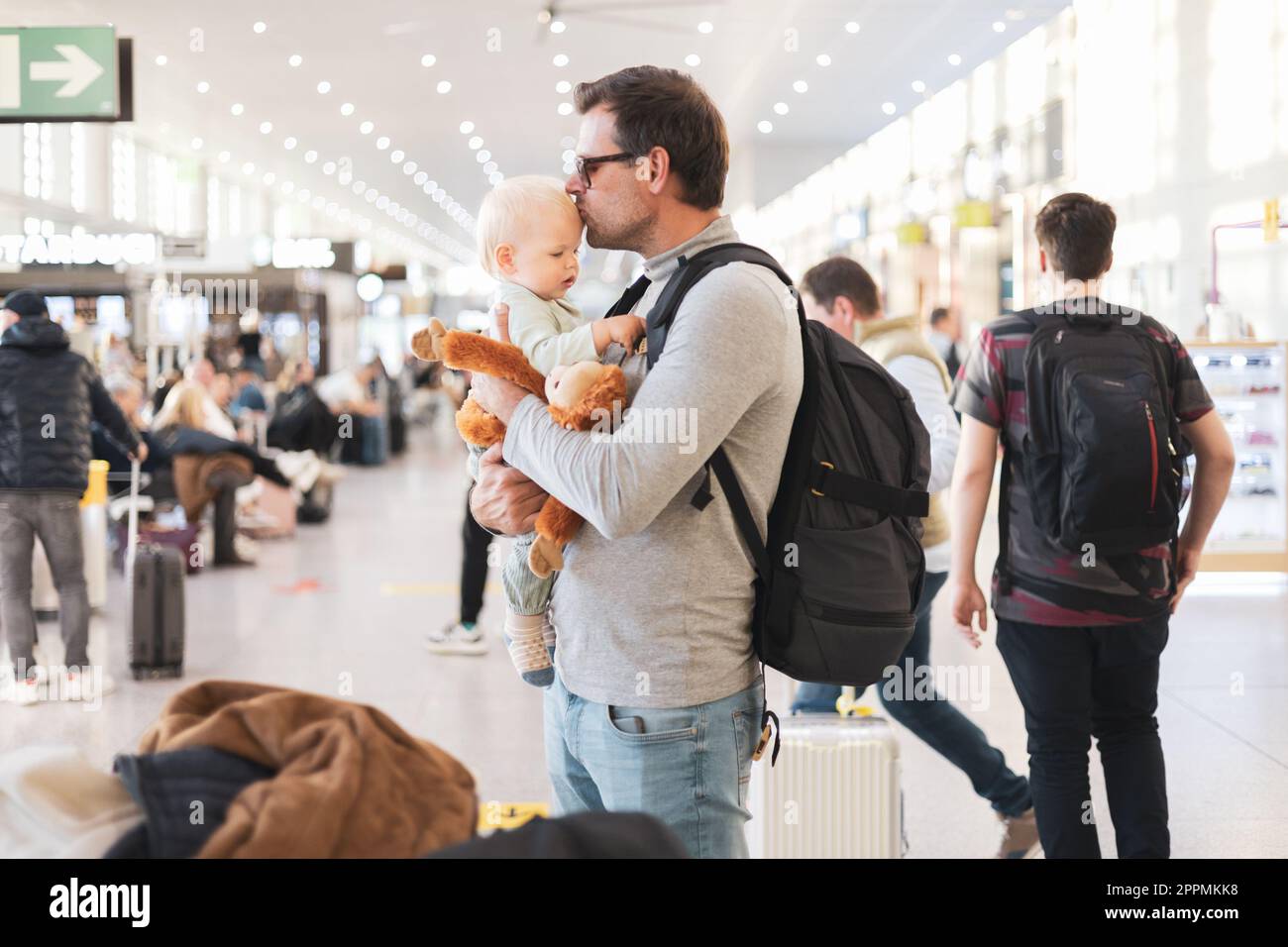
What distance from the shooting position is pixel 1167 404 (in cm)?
306

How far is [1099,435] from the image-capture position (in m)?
2.94

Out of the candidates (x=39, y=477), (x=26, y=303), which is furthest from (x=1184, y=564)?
(x=26, y=303)

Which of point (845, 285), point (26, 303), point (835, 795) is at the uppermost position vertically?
point (26, 303)

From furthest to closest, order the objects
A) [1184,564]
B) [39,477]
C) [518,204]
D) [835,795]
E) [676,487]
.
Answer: [39,477] → [835,795] → [1184,564] → [518,204] → [676,487]

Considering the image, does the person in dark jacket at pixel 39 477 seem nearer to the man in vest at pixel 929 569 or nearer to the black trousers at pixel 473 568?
the black trousers at pixel 473 568

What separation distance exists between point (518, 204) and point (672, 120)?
1.05 feet

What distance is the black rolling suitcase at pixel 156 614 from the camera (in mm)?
6848

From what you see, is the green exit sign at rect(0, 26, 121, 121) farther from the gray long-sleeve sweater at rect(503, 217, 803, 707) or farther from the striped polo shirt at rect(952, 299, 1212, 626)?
the gray long-sleeve sweater at rect(503, 217, 803, 707)

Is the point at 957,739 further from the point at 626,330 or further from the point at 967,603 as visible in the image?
the point at 626,330

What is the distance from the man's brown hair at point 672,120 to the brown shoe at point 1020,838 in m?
2.77

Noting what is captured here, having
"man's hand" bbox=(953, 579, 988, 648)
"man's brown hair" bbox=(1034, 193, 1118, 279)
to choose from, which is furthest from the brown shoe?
"man's brown hair" bbox=(1034, 193, 1118, 279)

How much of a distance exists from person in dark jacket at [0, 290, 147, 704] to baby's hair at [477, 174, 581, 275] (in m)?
5.10
